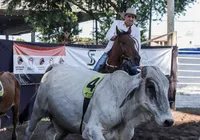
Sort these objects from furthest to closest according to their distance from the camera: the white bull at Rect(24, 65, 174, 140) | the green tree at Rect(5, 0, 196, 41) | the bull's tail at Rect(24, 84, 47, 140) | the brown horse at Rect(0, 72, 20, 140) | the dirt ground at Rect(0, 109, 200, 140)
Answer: the green tree at Rect(5, 0, 196, 41), the dirt ground at Rect(0, 109, 200, 140), the brown horse at Rect(0, 72, 20, 140), the bull's tail at Rect(24, 84, 47, 140), the white bull at Rect(24, 65, 174, 140)

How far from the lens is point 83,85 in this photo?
17.0 ft

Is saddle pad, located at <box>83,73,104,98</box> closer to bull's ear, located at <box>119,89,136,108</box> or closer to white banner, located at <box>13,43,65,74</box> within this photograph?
bull's ear, located at <box>119,89,136,108</box>

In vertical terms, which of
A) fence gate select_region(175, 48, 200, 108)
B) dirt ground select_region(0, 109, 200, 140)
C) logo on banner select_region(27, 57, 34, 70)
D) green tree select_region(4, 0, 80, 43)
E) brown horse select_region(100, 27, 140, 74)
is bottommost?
dirt ground select_region(0, 109, 200, 140)

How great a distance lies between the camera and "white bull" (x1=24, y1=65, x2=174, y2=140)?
424 cm

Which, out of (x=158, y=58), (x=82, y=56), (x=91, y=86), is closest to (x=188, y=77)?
(x=158, y=58)

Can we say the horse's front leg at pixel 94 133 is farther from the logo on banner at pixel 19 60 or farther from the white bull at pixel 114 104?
the logo on banner at pixel 19 60

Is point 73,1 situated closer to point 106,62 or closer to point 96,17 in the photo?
point 96,17

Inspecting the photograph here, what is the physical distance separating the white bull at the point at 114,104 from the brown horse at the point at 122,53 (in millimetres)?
691

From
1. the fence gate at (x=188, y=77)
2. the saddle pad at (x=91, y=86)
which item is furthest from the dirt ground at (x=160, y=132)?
the fence gate at (x=188, y=77)

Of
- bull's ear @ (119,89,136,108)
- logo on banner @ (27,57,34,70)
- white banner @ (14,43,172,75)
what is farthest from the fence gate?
bull's ear @ (119,89,136,108)

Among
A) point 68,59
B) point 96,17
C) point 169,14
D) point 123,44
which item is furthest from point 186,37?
point 123,44

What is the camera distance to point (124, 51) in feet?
19.6

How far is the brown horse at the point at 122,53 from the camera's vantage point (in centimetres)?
572

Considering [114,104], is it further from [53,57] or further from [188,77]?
[188,77]
